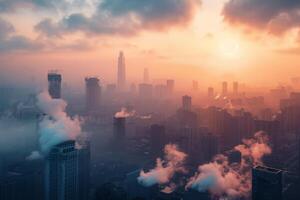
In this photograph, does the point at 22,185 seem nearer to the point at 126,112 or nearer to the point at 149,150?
the point at 149,150

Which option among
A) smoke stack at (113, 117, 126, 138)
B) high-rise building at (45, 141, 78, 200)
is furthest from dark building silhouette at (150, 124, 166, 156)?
high-rise building at (45, 141, 78, 200)

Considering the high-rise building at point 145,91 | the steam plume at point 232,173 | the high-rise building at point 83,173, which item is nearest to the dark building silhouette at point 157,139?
the steam plume at point 232,173

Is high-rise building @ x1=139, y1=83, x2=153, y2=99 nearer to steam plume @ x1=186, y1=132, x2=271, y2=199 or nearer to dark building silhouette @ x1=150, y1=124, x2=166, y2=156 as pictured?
dark building silhouette @ x1=150, y1=124, x2=166, y2=156

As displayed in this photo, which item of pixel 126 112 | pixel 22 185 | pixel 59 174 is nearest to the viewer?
pixel 59 174

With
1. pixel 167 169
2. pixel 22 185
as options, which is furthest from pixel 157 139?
pixel 22 185

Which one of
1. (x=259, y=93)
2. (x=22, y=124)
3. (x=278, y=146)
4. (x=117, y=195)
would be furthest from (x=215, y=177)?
(x=259, y=93)
